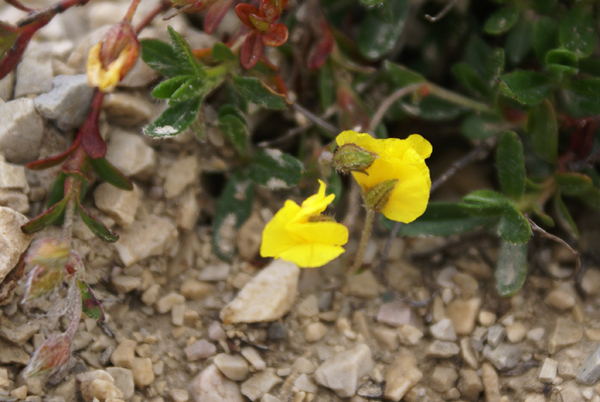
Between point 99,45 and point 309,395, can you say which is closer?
point 309,395

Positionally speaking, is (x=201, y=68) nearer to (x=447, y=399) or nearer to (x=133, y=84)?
(x=133, y=84)

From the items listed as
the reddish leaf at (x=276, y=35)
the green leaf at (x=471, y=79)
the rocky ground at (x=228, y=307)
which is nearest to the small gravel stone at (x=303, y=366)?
the rocky ground at (x=228, y=307)

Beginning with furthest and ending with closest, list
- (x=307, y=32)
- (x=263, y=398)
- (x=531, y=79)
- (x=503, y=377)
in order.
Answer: (x=307, y=32) → (x=531, y=79) → (x=503, y=377) → (x=263, y=398)

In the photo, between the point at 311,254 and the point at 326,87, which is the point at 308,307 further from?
the point at 326,87

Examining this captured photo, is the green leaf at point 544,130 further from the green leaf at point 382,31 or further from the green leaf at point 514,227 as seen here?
the green leaf at point 382,31

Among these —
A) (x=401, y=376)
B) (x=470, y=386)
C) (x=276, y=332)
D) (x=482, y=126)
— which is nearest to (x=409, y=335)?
(x=401, y=376)

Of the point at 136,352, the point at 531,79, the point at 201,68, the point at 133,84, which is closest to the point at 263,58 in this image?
the point at 201,68

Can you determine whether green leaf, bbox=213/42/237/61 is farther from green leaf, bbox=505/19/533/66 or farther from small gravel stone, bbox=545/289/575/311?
small gravel stone, bbox=545/289/575/311
